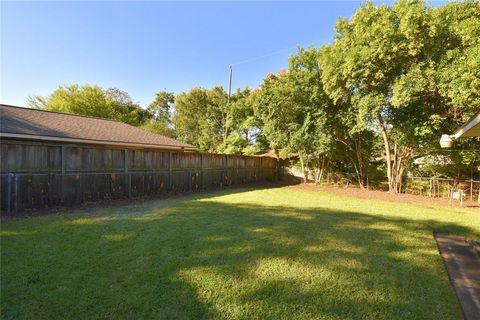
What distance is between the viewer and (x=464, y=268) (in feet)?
11.9

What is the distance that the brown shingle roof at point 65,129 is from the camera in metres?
8.62

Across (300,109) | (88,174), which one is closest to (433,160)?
(300,109)

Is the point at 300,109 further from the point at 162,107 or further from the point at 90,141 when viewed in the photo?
the point at 162,107

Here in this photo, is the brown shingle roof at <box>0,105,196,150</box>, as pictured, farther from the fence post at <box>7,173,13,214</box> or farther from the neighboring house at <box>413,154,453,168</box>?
the neighboring house at <box>413,154,453,168</box>

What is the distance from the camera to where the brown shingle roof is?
862 centimetres

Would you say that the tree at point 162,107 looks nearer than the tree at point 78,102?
No

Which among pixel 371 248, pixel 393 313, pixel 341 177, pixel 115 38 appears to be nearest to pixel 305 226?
pixel 371 248

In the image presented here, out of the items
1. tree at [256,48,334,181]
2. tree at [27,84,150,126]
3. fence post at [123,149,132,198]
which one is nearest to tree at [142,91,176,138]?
tree at [27,84,150,126]

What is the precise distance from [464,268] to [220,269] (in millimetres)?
3338

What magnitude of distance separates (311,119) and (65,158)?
10823 mm

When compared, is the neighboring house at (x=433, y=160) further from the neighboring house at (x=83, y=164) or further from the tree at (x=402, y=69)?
the neighboring house at (x=83, y=164)

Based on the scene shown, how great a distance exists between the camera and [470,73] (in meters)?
7.79

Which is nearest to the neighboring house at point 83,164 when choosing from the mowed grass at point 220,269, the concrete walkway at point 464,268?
the mowed grass at point 220,269

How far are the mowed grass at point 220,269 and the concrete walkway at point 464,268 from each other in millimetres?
112
